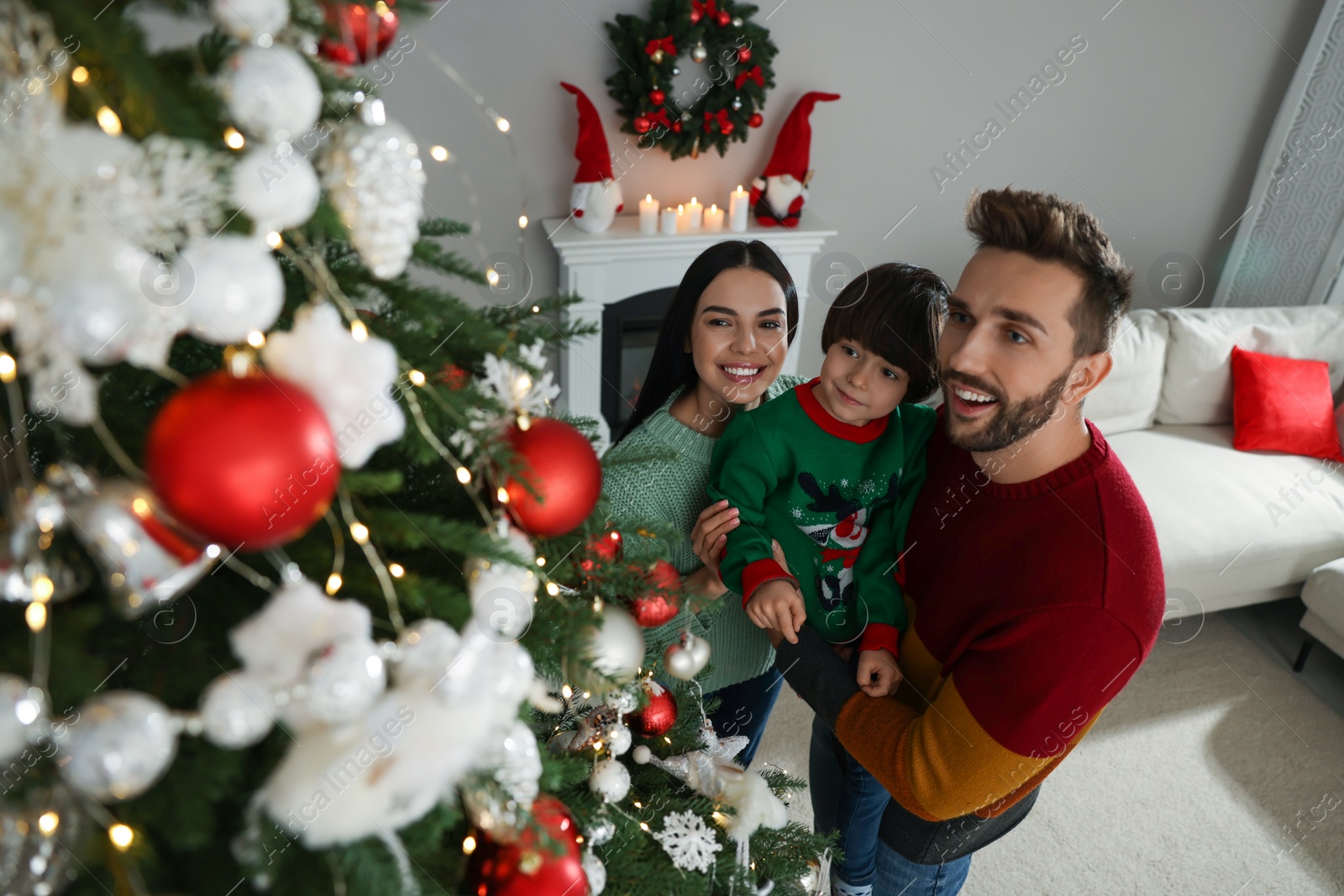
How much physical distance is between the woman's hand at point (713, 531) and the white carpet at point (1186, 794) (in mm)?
1164

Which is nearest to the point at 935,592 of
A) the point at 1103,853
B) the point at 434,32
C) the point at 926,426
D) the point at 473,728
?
the point at 926,426

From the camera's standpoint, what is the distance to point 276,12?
412 mm

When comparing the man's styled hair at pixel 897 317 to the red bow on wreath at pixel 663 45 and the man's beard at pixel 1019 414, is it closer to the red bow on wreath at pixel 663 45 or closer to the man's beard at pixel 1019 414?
the man's beard at pixel 1019 414

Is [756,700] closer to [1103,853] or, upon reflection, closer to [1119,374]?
[1103,853]

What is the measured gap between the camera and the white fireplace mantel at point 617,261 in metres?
2.98

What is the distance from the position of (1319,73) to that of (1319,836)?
3002mm

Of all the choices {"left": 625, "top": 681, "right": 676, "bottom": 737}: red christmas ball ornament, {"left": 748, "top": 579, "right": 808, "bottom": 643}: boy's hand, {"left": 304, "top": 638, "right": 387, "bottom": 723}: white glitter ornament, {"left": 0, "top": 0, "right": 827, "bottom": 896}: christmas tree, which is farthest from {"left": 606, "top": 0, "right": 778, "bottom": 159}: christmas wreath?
{"left": 304, "top": 638, "right": 387, "bottom": 723}: white glitter ornament

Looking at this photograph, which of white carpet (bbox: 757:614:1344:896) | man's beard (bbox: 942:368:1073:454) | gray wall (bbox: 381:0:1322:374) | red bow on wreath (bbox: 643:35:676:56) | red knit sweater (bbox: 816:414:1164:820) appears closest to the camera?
red knit sweater (bbox: 816:414:1164:820)

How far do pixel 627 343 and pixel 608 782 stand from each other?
2.56m

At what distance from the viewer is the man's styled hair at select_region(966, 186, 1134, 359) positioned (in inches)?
43.6

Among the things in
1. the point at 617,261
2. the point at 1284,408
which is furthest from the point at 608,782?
the point at 1284,408

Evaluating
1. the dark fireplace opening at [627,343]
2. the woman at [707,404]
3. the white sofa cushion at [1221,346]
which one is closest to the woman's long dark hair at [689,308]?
the woman at [707,404]

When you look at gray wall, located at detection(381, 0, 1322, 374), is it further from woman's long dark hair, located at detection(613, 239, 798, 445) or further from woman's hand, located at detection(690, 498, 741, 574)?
woman's hand, located at detection(690, 498, 741, 574)

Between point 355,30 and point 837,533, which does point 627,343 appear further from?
point 355,30
